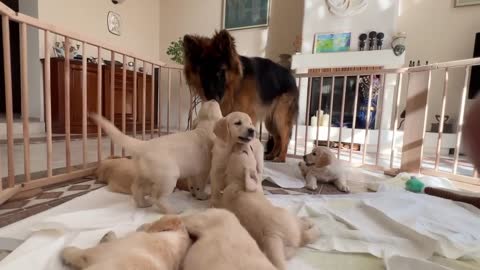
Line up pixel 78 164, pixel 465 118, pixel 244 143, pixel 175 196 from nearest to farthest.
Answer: pixel 465 118, pixel 244 143, pixel 175 196, pixel 78 164

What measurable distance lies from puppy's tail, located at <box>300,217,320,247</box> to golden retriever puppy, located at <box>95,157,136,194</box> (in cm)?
77

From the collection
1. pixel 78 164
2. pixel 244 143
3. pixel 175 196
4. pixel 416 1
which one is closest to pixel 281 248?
pixel 244 143

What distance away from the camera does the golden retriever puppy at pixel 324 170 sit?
63.6 inches

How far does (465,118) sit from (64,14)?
177 inches

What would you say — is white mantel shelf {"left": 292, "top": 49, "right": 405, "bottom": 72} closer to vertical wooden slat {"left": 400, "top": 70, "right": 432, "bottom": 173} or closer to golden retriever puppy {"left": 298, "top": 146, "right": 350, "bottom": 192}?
vertical wooden slat {"left": 400, "top": 70, "right": 432, "bottom": 173}

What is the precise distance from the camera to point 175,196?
1352mm

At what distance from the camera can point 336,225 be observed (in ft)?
3.42

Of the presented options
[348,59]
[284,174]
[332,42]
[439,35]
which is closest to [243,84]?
[284,174]

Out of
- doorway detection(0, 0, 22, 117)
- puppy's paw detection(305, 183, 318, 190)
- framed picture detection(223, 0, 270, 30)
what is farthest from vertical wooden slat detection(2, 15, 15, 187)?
framed picture detection(223, 0, 270, 30)

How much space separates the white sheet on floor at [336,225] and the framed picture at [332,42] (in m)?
2.87

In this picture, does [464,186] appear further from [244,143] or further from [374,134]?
[374,134]

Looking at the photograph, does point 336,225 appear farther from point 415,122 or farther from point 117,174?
point 415,122

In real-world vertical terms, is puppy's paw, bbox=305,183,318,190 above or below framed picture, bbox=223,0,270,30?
below

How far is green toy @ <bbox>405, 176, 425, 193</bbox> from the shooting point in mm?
1528
